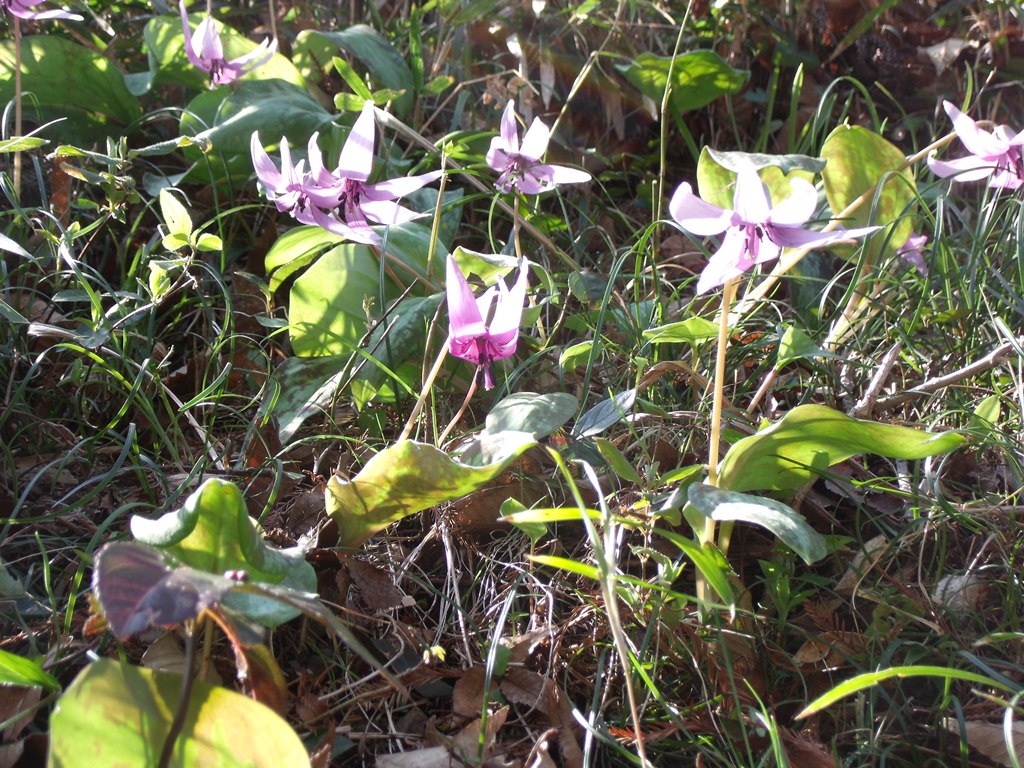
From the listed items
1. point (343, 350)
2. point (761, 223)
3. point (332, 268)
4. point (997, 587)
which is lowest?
point (997, 587)

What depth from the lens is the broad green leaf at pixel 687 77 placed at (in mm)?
2125

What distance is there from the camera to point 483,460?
1.03 m

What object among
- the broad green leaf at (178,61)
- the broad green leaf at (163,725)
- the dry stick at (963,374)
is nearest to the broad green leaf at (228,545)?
the broad green leaf at (163,725)

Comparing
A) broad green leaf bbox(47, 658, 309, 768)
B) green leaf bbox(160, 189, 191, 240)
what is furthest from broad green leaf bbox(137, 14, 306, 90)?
broad green leaf bbox(47, 658, 309, 768)

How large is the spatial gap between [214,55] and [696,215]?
1262 mm

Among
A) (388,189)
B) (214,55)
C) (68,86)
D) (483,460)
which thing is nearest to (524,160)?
(388,189)

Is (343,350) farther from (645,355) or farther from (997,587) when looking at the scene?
(997,587)

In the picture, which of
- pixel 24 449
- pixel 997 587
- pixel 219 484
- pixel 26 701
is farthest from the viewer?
pixel 24 449

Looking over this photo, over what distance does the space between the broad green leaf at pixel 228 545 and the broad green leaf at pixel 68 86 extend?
1.42 metres

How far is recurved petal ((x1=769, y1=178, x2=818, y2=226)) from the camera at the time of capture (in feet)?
3.25

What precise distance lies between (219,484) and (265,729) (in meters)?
0.23

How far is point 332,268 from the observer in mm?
1553

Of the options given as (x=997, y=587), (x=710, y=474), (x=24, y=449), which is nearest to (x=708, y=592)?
(x=710, y=474)

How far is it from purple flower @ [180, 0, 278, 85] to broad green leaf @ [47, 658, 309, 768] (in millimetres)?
1393
